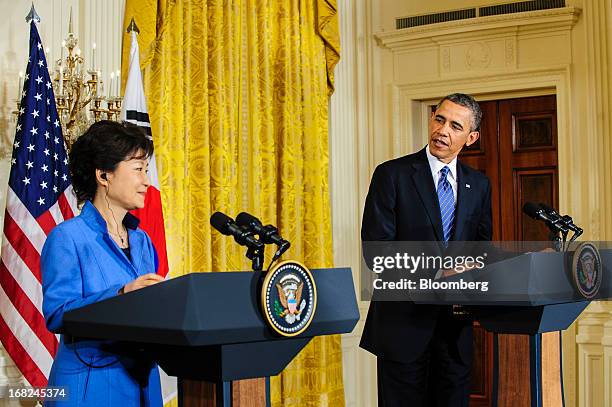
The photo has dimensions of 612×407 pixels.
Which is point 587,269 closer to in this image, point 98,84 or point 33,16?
point 98,84

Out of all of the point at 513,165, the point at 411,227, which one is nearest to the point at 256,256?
the point at 411,227

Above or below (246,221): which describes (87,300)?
below

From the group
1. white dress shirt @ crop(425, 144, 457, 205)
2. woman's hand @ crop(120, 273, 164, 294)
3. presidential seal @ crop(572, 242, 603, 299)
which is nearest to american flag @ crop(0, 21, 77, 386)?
white dress shirt @ crop(425, 144, 457, 205)

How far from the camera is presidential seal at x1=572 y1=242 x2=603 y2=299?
2.96 metres

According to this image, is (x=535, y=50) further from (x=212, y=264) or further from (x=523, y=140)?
(x=212, y=264)

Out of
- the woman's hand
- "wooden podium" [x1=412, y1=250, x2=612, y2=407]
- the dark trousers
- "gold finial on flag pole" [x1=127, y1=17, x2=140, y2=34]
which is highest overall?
→ "gold finial on flag pole" [x1=127, y1=17, x2=140, y2=34]

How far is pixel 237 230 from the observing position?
6.60 feet

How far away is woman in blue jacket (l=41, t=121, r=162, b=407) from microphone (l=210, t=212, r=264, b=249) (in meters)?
0.20

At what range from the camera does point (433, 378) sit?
3.38m

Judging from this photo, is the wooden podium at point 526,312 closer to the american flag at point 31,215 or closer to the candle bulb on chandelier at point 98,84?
the american flag at point 31,215

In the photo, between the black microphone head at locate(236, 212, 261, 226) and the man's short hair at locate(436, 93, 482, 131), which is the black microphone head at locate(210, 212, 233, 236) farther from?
the man's short hair at locate(436, 93, 482, 131)

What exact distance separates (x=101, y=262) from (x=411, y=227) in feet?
4.99

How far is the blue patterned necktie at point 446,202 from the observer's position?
11.3 ft

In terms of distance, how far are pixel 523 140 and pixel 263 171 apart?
185 centimetres
